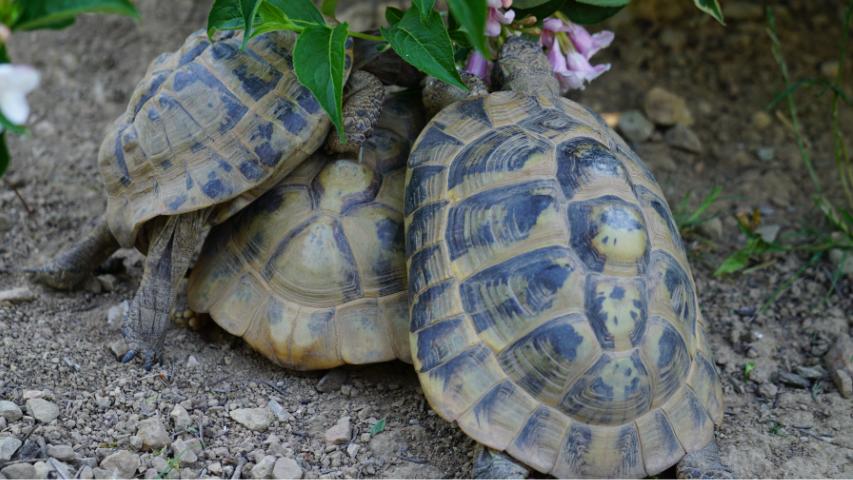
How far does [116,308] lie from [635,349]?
2.01 metres

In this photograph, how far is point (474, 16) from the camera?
1.90m

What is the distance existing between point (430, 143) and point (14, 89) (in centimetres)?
171

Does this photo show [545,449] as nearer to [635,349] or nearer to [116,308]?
[635,349]

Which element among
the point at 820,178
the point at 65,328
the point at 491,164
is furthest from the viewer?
the point at 820,178

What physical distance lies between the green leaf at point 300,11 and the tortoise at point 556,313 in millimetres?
604

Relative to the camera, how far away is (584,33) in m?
3.50

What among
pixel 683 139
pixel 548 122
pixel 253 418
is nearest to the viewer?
pixel 253 418

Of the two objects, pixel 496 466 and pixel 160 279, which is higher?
pixel 160 279

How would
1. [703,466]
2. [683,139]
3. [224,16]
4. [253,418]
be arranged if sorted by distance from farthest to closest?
1. [683,139]
2. [253,418]
3. [224,16]
4. [703,466]

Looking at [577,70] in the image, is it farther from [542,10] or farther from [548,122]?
[548,122]

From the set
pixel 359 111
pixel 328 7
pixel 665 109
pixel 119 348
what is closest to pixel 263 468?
pixel 119 348

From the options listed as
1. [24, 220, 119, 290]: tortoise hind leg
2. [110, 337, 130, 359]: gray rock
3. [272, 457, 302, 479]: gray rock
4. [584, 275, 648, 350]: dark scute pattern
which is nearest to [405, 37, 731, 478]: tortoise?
[584, 275, 648, 350]: dark scute pattern

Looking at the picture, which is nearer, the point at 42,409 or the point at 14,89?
the point at 14,89

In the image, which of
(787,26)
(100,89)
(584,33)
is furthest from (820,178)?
(100,89)
